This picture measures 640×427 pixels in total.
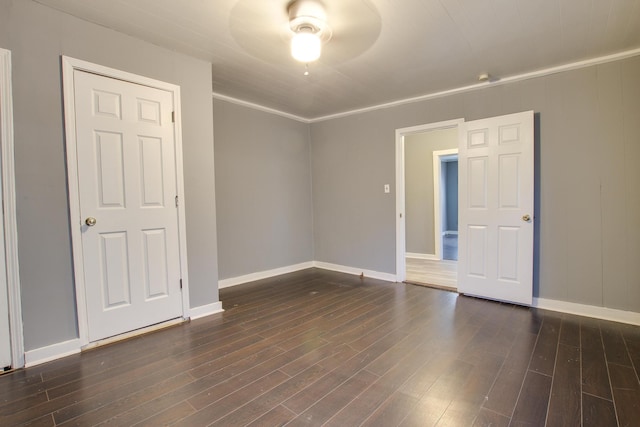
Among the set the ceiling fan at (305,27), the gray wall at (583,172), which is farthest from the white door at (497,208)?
the ceiling fan at (305,27)

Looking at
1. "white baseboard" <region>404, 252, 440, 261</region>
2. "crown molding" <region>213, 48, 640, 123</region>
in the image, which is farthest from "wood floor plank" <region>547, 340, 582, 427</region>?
"white baseboard" <region>404, 252, 440, 261</region>

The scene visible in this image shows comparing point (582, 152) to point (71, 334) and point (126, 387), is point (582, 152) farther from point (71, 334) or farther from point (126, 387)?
point (71, 334)

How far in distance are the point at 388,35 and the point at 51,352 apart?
11.5ft

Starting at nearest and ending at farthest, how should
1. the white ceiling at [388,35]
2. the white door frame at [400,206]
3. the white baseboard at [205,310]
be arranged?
1. the white ceiling at [388,35]
2. the white baseboard at [205,310]
3. the white door frame at [400,206]

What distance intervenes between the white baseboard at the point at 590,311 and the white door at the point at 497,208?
172mm

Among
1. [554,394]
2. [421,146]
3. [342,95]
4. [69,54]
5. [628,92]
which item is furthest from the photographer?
[421,146]

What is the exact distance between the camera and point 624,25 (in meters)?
2.35

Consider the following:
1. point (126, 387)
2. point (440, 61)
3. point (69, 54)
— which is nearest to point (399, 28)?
point (440, 61)

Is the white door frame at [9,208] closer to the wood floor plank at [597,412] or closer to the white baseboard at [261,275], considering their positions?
the white baseboard at [261,275]

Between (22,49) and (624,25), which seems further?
(624,25)

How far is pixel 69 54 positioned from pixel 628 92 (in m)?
4.69

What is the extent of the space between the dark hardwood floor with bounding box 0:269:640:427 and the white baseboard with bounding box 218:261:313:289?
3.49 ft

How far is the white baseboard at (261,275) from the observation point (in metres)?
4.12

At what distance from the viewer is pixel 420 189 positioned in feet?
19.9
